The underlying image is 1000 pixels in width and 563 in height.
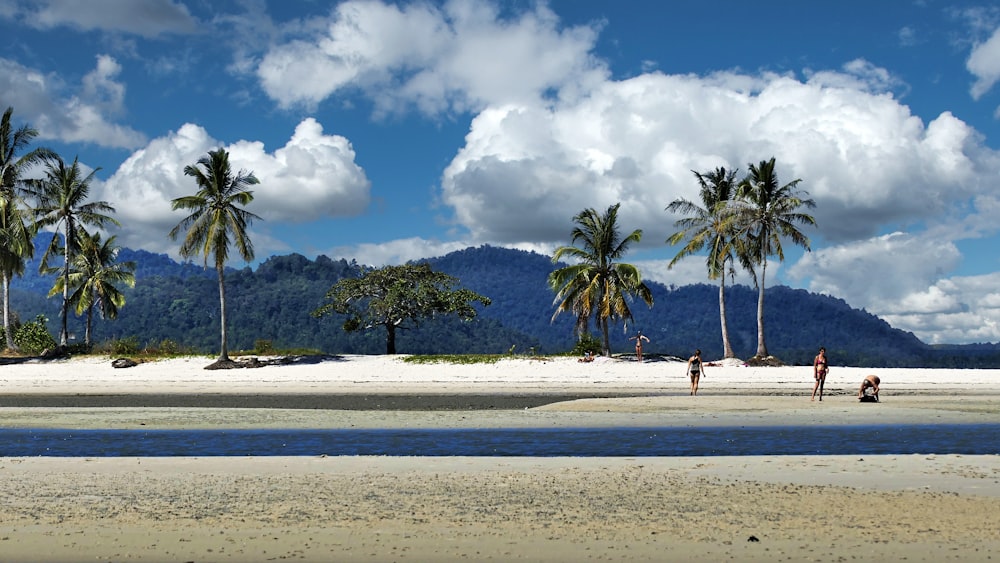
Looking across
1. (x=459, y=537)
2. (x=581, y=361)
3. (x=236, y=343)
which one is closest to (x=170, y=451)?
(x=459, y=537)

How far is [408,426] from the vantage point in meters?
22.1

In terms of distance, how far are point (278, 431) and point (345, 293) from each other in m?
39.0

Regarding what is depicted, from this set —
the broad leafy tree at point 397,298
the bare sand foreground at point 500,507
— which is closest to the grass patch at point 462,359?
the broad leafy tree at point 397,298

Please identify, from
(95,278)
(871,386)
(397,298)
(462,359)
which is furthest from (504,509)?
(95,278)

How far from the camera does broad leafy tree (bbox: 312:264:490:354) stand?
5812cm

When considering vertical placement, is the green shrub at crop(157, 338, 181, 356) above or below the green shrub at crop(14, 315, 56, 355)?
below

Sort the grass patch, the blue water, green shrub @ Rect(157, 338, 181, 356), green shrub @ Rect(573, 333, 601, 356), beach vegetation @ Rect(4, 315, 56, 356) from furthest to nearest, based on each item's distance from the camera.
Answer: beach vegetation @ Rect(4, 315, 56, 356)
green shrub @ Rect(157, 338, 181, 356)
green shrub @ Rect(573, 333, 601, 356)
the grass patch
the blue water

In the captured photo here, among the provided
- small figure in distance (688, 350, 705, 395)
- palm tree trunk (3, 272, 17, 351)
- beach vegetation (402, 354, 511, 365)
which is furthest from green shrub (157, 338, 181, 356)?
small figure in distance (688, 350, 705, 395)

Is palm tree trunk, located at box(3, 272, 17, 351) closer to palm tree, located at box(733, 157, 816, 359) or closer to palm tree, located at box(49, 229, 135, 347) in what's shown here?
palm tree, located at box(49, 229, 135, 347)

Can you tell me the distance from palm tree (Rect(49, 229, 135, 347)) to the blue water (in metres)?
45.3

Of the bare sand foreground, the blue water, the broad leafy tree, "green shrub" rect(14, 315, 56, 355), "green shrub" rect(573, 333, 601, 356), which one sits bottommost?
the blue water

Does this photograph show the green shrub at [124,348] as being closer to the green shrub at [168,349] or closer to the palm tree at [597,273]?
the green shrub at [168,349]

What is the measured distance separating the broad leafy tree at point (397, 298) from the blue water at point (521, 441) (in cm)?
3681

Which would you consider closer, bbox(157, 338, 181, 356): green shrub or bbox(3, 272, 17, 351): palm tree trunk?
bbox(157, 338, 181, 356): green shrub
